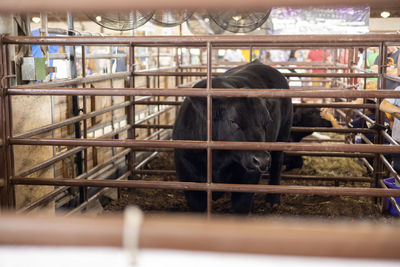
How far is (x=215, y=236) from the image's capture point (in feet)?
2.28

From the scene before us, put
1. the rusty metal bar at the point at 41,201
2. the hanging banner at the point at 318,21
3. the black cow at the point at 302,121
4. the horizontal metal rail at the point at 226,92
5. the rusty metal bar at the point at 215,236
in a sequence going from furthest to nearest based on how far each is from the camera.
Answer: the hanging banner at the point at 318,21 → the black cow at the point at 302,121 → the rusty metal bar at the point at 41,201 → the horizontal metal rail at the point at 226,92 → the rusty metal bar at the point at 215,236

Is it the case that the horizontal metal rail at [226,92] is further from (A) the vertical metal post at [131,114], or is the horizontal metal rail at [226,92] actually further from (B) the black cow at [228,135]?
(A) the vertical metal post at [131,114]

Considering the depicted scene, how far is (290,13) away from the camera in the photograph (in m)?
10.6

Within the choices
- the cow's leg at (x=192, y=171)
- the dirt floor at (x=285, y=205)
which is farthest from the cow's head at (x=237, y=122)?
the dirt floor at (x=285, y=205)

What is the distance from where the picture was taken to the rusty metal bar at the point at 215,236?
0.68m

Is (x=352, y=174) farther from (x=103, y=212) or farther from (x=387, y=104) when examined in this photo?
(x=103, y=212)

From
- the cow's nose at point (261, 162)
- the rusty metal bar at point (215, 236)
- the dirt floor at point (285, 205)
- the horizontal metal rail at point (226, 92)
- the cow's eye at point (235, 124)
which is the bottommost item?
the dirt floor at point (285, 205)

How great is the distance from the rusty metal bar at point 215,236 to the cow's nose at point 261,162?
2280 millimetres

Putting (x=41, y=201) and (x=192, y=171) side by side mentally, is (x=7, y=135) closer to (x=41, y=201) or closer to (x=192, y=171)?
(x=41, y=201)

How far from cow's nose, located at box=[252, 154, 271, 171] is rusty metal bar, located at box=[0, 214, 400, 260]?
2280 mm

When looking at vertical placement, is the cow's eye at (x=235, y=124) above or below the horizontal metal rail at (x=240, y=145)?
above

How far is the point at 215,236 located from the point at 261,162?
2340 millimetres

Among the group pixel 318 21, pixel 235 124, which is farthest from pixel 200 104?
pixel 318 21

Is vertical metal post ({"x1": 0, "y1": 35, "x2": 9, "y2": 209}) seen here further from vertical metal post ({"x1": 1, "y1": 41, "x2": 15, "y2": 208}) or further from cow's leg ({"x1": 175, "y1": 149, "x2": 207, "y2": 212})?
cow's leg ({"x1": 175, "y1": 149, "x2": 207, "y2": 212})
